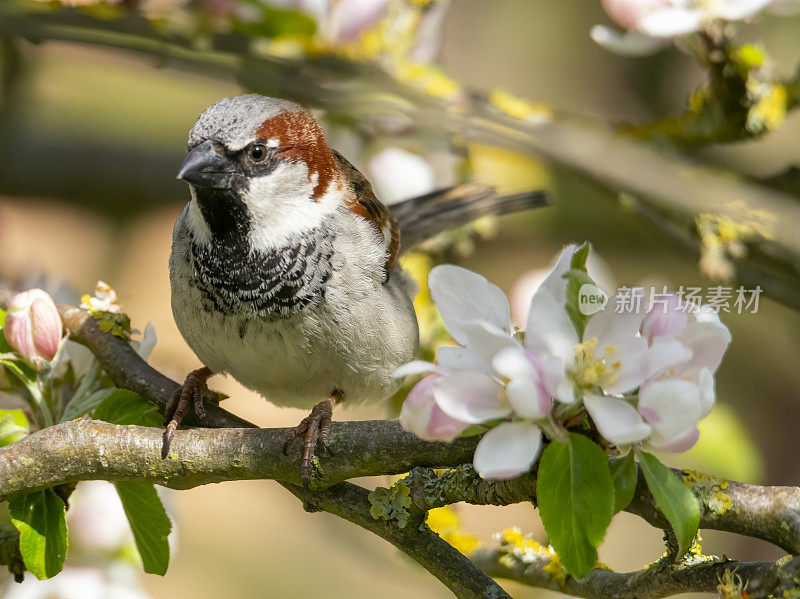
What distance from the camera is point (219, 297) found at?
1.53 metres

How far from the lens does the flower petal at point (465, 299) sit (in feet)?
3.18

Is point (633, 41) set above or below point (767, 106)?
above

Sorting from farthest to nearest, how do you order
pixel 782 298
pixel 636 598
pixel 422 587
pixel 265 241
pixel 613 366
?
pixel 422 587 < pixel 782 298 < pixel 265 241 < pixel 636 598 < pixel 613 366

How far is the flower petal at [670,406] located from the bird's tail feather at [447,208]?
1.34m

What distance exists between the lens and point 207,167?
4.69 feet

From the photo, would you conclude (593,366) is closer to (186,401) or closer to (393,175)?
(186,401)

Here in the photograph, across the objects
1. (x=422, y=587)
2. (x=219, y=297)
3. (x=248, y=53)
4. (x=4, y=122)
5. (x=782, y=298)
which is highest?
(x=248, y=53)

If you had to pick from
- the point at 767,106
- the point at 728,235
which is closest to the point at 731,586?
the point at 728,235

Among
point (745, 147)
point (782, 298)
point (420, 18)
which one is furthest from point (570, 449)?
point (745, 147)

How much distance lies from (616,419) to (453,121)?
141 centimetres

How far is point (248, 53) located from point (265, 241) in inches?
39.1

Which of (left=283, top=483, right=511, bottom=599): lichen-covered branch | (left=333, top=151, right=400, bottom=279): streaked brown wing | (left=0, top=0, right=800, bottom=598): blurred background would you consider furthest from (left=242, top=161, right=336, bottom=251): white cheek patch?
(left=0, top=0, right=800, bottom=598): blurred background

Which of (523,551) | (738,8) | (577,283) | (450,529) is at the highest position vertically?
(738,8)

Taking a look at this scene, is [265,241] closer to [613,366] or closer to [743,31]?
[613,366]
